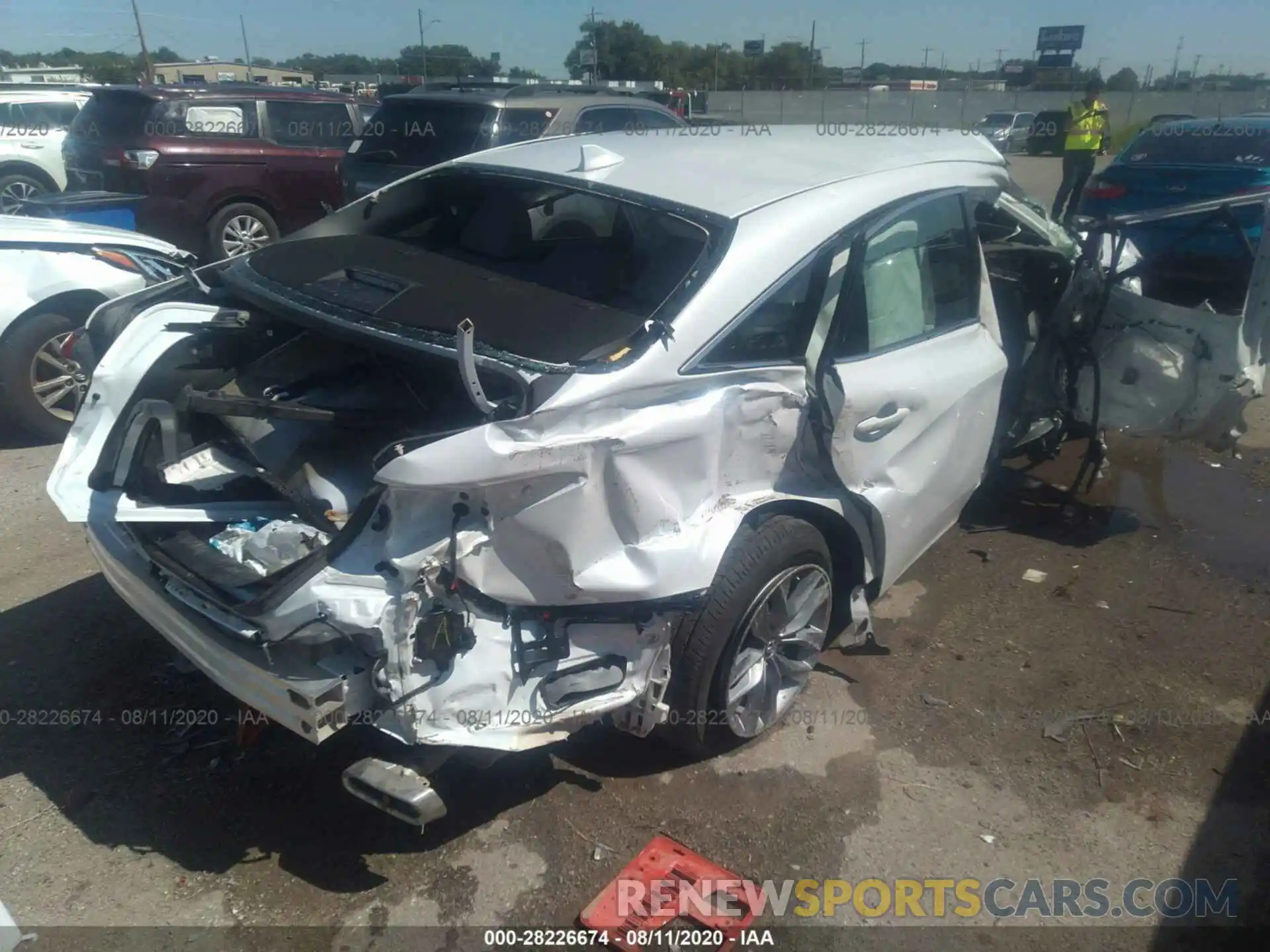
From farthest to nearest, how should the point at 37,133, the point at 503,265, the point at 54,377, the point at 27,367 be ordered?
the point at 37,133 → the point at 54,377 → the point at 27,367 → the point at 503,265

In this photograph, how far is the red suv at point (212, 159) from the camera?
28.5 feet

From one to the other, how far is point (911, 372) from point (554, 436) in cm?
149

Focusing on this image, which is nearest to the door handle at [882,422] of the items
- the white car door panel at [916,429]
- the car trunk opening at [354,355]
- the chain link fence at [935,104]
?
the white car door panel at [916,429]

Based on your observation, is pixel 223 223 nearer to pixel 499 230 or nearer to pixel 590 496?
pixel 499 230

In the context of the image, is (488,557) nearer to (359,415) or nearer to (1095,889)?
(359,415)

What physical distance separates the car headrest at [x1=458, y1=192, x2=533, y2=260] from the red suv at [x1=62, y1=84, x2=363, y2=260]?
256 inches

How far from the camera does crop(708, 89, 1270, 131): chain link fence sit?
2995 centimetres

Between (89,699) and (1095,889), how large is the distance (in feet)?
10.6

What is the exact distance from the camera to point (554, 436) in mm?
2242

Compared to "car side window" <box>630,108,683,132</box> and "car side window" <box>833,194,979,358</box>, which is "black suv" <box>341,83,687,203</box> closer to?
"car side window" <box>630,108,683,132</box>

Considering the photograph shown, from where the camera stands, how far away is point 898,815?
288 cm

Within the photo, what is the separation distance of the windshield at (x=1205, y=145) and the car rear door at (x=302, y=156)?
765cm

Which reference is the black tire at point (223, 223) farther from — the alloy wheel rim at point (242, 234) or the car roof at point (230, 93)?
the car roof at point (230, 93)

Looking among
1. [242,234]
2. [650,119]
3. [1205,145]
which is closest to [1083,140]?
[1205,145]
